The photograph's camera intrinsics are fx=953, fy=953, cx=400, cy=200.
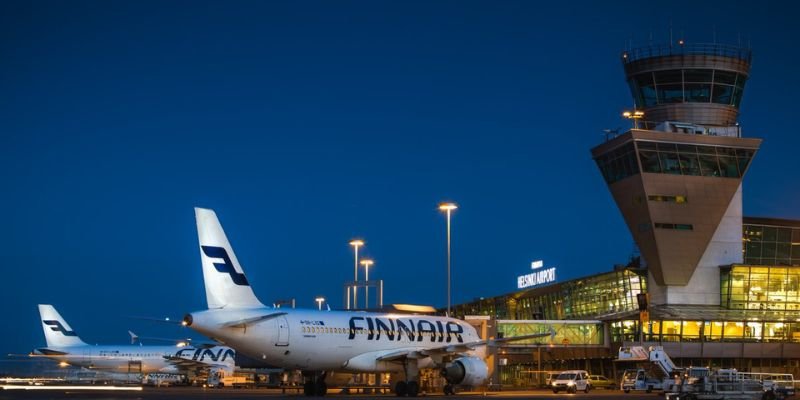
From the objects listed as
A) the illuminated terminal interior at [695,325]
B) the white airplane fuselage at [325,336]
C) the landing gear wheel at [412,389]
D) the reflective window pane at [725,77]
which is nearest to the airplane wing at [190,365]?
the illuminated terminal interior at [695,325]

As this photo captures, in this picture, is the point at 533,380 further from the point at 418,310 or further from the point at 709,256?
the point at 418,310

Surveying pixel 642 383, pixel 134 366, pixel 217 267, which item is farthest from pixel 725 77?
pixel 134 366

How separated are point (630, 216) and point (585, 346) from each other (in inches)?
431

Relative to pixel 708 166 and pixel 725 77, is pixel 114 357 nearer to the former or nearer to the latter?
pixel 708 166

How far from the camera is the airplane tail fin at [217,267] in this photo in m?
38.5

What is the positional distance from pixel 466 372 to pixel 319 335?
742cm

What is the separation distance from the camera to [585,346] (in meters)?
75.9

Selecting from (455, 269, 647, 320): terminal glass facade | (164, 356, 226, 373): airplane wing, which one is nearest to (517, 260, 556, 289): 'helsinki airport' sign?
(455, 269, 647, 320): terminal glass facade

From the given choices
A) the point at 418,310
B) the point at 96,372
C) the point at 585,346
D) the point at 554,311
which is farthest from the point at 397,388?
the point at 96,372

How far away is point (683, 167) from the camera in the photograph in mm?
73875

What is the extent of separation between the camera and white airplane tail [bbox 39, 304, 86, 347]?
93125mm

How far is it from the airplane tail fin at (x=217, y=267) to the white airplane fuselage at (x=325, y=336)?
578mm

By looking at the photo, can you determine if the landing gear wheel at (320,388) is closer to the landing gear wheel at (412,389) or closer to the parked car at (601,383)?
the landing gear wheel at (412,389)

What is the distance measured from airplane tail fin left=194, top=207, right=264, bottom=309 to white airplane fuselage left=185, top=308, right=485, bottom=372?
578mm
